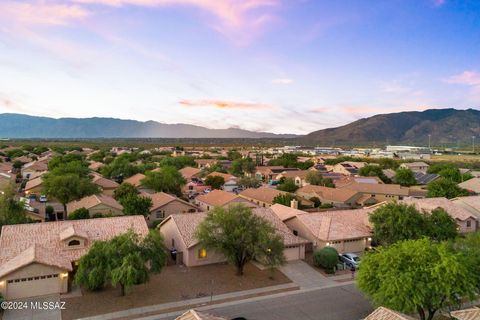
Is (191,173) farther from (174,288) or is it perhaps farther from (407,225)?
(174,288)

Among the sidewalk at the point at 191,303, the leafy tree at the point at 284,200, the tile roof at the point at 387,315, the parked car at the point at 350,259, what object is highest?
the tile roof at the point at 387,315

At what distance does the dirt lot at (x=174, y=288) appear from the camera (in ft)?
80.2

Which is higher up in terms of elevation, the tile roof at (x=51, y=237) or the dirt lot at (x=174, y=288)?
the tile roof at (x=51, y=237)

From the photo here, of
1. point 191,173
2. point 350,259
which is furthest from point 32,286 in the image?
point 191,173

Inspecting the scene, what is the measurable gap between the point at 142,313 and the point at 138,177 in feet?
172

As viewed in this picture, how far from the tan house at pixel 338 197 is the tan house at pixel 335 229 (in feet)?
69.0

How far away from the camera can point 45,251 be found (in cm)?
2736

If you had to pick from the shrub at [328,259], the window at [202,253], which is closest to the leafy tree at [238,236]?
the window at [202,253]

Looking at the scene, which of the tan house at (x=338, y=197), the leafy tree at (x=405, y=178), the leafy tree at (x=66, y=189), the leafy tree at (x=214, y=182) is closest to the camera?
the leafy tree at (x=66, y=189)

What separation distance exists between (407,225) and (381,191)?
36.2m

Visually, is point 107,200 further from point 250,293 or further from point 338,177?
point 338,177

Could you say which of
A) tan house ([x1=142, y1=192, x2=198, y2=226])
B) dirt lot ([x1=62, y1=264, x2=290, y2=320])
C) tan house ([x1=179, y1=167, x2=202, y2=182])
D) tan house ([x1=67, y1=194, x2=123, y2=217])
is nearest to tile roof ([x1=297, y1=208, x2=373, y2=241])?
dirt lot ([x1=62, y1=264, x2=290, y2=320])

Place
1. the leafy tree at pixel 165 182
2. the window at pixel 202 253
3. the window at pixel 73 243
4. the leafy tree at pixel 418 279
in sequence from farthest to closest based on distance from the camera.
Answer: the leafy tree at pixel 165 182 < the window at pixel 202 253 < the window at pixel 73 243 < the leafy tree at pixel 418 279

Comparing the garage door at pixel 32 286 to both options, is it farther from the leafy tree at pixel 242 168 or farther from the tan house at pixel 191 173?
the leafy tree at pixel 242 168
